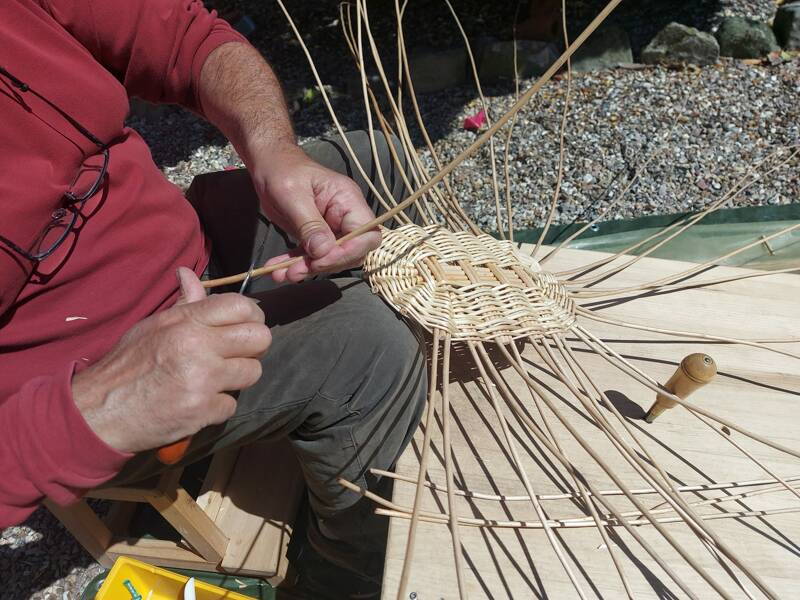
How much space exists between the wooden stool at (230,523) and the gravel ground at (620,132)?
0.93 feet

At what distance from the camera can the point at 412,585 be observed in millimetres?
855

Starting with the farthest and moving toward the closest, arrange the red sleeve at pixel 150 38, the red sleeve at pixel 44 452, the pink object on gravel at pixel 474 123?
the pink object on gravel at pixel 474 123
the red sleeve at pixel 150 38
the red sleeve at pixel 44 452

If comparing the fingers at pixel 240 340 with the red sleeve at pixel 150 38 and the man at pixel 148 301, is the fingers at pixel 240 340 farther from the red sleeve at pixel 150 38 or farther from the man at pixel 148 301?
the red sleeve at pixel 150 38

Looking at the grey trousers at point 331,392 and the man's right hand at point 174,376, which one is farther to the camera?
the grey trousers at point 331,392

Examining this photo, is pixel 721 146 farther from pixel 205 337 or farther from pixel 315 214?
pixel 205 337

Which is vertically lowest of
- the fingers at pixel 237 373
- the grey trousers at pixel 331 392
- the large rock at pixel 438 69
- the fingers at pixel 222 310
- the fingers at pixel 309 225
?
the grey trousers at pixel 331 392

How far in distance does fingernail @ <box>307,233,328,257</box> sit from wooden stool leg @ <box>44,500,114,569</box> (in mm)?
741

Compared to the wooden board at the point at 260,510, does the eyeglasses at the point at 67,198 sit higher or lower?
higher

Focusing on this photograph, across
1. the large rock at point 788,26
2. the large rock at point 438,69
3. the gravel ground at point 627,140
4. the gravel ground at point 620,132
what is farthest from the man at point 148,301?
the large rock at point 788,26

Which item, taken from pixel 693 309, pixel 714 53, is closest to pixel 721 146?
pixel 714 53

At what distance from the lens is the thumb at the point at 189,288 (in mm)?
747

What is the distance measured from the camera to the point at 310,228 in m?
0.82

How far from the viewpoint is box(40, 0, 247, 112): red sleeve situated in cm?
98

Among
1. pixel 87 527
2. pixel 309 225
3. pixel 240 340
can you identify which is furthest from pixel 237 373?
pixel 87 527
